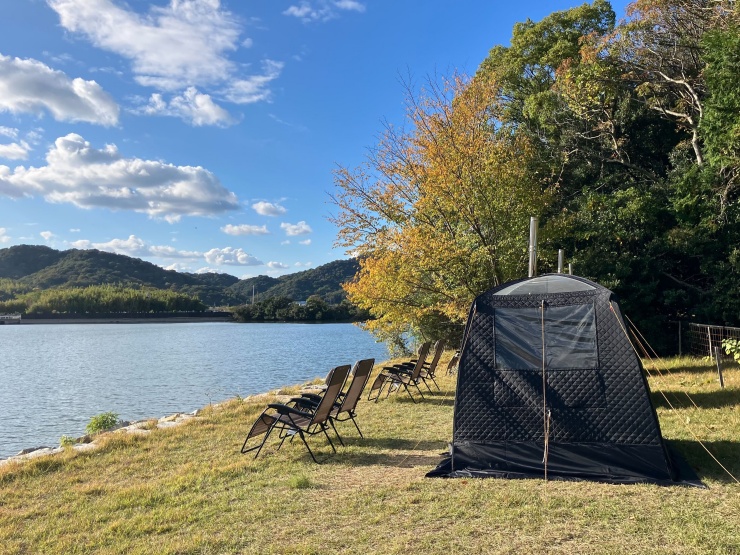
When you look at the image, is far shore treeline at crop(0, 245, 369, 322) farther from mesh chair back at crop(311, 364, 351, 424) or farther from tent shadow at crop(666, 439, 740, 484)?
tent shadow at crop(666, 439, 740, 484)

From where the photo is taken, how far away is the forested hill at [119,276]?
290 feet

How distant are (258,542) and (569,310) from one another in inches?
149

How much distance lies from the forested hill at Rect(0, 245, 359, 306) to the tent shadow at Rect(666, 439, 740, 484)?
76.0 metres

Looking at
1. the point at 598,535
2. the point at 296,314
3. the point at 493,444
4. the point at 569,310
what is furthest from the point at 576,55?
the point at 296,314

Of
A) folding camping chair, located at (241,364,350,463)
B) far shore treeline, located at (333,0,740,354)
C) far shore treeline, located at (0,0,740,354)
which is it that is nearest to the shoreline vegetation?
far shore treeline, located at (0,0,740,354)

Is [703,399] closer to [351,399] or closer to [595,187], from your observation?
[351,399]

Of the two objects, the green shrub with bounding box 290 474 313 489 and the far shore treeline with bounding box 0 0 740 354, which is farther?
the far shore treeline with bounding box 0 0 740 354

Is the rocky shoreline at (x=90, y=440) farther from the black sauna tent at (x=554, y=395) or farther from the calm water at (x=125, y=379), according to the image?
the black sauna tent at (x=554, y=395)

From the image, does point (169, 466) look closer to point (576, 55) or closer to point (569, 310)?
point (569, 310)

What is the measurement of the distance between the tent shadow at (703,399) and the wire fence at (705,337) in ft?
13.8

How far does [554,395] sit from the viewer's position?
5.36 m

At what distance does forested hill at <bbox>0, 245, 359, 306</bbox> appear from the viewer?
88500 millimetres

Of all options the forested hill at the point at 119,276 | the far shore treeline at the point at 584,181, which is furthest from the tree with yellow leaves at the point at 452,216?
the forested hill at the point at 119,276

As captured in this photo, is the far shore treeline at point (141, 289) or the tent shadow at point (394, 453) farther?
the far shore treeline at point (141, 289)
